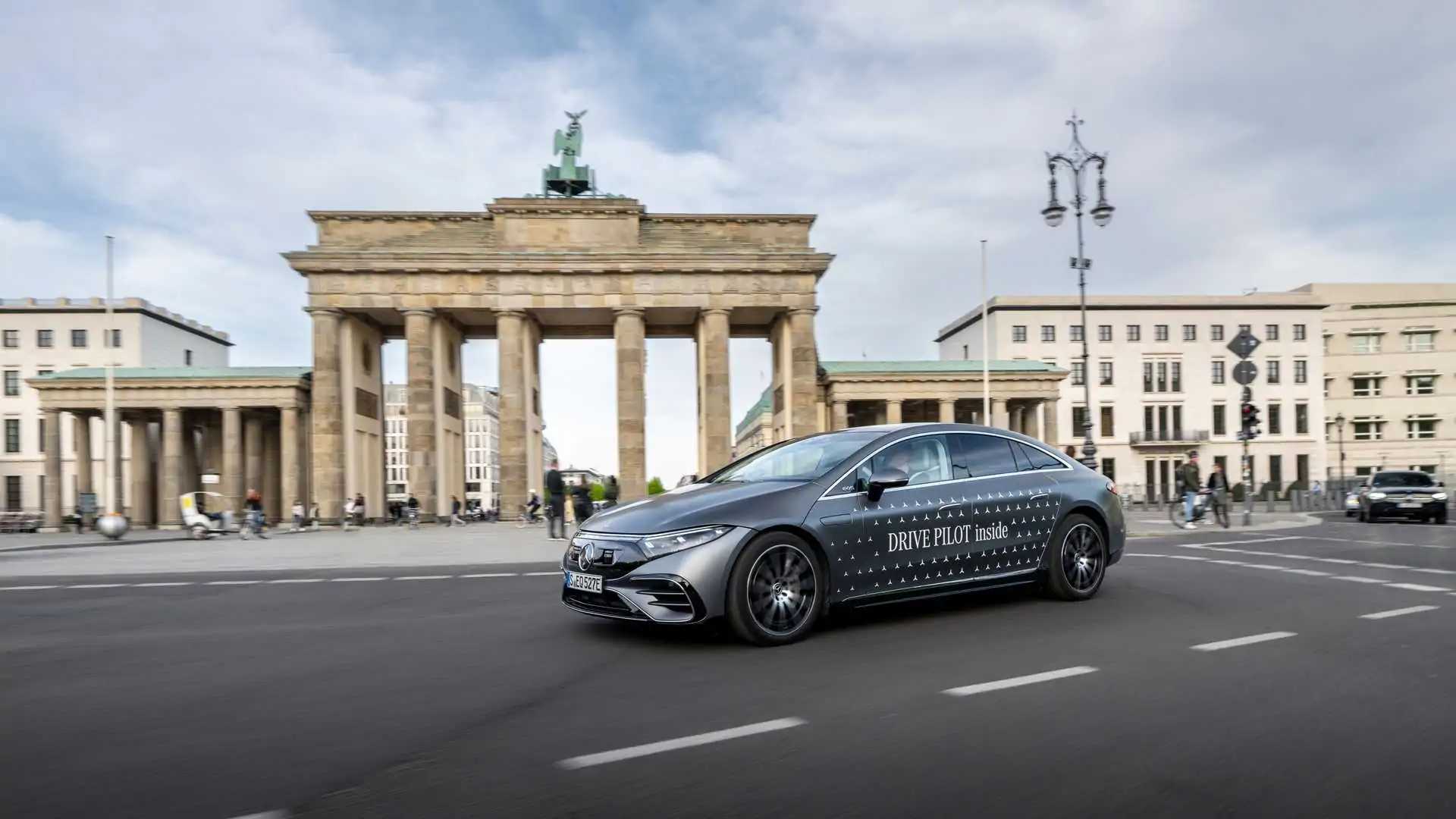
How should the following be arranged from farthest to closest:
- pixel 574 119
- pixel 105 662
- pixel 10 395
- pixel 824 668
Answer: pixel 10 395
pixel 574 119
pixel 105 662
pixel 824 668

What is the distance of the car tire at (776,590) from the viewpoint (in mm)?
6380

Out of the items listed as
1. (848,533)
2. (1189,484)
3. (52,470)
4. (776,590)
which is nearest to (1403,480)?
(1189,484)

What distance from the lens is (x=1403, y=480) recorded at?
2725 centimetres

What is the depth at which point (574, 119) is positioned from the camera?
52250 millimetres

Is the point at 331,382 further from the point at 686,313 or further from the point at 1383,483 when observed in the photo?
the point at 1383,483

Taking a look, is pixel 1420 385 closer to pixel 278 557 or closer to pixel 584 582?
pixel 278 557

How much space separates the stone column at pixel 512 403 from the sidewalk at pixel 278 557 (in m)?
19.9

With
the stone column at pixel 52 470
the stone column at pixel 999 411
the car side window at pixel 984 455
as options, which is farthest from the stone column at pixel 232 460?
the car side window at pixel 984 455

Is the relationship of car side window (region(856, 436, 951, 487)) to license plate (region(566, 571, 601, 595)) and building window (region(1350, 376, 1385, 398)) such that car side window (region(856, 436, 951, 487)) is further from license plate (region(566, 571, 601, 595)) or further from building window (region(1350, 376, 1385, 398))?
building window (region(1350, 376, 1385, 398))

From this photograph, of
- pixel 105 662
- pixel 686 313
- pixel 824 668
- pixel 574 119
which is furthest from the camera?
pixel 574 119

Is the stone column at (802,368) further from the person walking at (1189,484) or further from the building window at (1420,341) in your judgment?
the building window at (1420,341)

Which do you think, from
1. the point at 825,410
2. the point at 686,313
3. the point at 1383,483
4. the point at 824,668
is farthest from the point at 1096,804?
the point at 825,410

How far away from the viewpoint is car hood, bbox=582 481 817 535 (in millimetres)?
6402

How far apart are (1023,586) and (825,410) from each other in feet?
151
